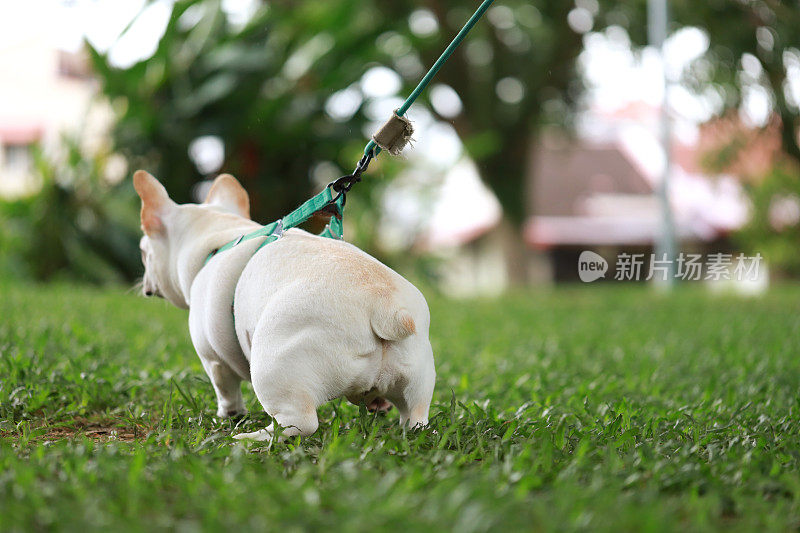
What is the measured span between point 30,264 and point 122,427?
25.2 ft

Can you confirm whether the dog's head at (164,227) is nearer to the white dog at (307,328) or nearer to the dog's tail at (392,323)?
the white dog at (307,328)

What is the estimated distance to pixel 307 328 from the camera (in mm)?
2184

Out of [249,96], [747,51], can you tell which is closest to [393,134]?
[249,96]

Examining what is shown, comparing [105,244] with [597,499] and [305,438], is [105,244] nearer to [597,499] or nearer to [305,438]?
[305,438]

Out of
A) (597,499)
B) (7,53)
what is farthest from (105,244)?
(7,53)

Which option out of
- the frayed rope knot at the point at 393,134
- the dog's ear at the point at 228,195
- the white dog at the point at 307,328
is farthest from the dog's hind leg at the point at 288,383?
the dog's ear at the point at 228,195

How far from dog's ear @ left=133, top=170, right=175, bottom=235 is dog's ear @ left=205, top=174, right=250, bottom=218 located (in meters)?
0.29

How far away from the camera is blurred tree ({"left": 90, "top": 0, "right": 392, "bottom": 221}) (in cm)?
968

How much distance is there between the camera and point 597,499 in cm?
175

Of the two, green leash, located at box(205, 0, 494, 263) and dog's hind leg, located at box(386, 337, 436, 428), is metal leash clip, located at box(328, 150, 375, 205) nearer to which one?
green leash, located at box(205, 0, 494, 263)

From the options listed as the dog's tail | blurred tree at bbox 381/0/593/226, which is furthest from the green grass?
blurred tree at bbox 381/0/593/226

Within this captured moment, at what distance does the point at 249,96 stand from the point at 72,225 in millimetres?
2640

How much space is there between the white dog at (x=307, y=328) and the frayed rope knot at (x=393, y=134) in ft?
1.21

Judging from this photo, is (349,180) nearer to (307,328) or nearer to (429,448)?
(307,328)
